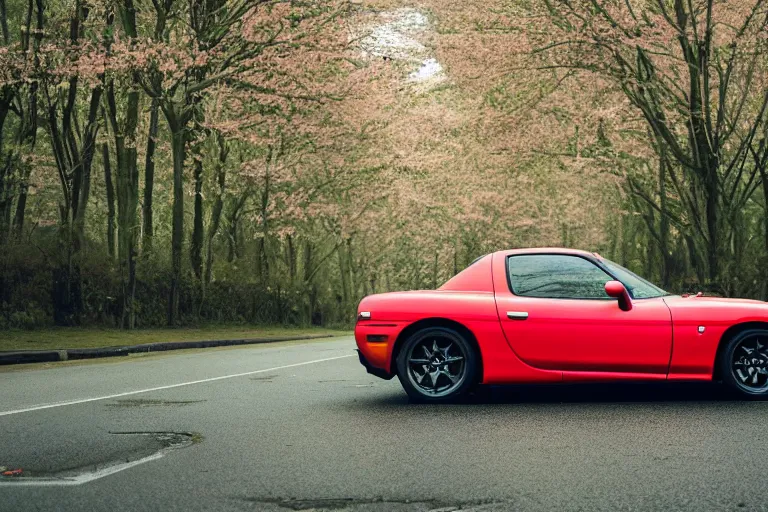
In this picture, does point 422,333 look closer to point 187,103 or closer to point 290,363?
point 290,363

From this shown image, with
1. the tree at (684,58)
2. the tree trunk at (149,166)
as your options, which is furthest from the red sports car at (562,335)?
the tree trunk at (149,166)

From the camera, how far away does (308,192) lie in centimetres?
3991

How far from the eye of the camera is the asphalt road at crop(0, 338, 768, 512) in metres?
5.73

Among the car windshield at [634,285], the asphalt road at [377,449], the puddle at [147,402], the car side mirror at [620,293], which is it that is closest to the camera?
the asphalt road at [377,449]

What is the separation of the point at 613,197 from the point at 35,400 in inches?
1432

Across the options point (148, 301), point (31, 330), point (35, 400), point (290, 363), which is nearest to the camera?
point (35, 400)

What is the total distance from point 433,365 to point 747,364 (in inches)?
116

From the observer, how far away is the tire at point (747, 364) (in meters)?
9.66

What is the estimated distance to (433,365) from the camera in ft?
32.7

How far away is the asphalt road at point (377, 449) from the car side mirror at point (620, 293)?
37.5 inches

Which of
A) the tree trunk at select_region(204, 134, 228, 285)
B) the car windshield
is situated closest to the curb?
the car windshield

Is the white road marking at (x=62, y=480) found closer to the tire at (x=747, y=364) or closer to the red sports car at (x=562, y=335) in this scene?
the red sports car at (x=562, y=335)

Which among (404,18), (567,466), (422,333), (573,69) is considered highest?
(404,18)

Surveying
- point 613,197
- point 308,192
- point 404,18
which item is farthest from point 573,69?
point 613,197
